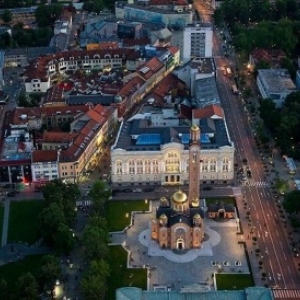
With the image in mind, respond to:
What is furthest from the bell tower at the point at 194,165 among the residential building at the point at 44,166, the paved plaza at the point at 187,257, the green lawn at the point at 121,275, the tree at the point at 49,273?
the residential building at the point at 44,166

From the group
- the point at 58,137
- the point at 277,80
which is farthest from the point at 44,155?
the point at 277,80

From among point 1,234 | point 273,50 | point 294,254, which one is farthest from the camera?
point 273,50

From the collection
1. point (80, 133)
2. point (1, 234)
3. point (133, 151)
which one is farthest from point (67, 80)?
point (1, 234)

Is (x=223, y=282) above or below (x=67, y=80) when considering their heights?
above

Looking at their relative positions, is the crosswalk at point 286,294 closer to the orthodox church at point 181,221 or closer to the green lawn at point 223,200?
the orthodox church at point 181,221

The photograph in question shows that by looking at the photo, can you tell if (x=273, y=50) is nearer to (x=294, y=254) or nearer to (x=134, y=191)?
(x=134, y=191)

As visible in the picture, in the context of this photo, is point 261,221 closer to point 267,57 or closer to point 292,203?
point 292,203

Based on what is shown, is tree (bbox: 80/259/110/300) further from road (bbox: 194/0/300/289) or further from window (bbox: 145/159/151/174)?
window (bbox: 145/159/151/174)

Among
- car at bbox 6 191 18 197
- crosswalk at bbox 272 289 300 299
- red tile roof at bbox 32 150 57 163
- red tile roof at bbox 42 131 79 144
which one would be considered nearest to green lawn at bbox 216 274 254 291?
crosswalk at bbox 272 289 300 299
